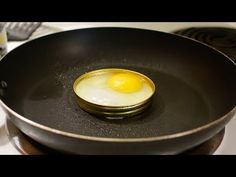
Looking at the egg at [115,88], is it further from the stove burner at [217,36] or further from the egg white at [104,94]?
the stove burner at [217,36]

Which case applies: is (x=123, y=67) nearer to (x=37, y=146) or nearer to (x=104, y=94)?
(x=104, y=94)

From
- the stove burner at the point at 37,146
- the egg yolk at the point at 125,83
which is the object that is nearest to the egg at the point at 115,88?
the egg yolk at the point at 125,83

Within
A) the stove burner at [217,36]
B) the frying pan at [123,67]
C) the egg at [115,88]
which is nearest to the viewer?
the frying pan at [123,67]

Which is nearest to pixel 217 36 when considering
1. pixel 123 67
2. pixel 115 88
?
pixel 123 67

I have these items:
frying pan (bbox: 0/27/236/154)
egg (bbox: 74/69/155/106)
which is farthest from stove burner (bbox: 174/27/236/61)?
egg (bbox: 74/69/155/106)
